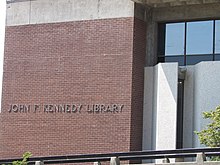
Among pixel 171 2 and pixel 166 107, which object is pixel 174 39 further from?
pixel 166 107

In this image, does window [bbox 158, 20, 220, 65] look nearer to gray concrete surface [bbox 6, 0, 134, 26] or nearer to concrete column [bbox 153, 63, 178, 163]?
concrete column [bbox 153, 63, 178, 163]

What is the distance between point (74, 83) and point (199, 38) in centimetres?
493

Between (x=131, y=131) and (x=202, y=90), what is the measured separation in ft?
9.55

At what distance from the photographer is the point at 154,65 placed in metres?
22.0

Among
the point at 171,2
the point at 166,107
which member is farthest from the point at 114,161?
the point at 171,2

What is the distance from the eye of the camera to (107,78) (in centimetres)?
2136

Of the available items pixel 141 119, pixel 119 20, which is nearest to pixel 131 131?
pixel 141 119

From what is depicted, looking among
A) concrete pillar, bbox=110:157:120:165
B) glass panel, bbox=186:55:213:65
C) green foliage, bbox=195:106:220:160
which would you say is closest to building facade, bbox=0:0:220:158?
glass panel, bbox=186:55:213:65

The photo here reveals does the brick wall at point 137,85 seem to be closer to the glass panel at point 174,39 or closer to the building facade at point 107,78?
the building facade at point 107,78

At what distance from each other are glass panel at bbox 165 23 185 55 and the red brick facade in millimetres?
971

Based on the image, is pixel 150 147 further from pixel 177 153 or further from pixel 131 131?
pixel 177 153

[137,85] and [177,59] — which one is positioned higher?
[177,59]

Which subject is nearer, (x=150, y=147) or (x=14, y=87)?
(x=150, y=147)

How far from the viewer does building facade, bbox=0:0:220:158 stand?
2070cm
